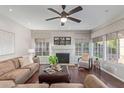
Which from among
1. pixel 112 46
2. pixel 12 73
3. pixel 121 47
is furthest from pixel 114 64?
pixel 12 73

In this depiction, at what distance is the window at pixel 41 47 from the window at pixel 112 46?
4623 millimetres

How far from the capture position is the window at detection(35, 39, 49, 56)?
10.8m

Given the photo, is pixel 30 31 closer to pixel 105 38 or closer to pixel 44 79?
pixel 105 38

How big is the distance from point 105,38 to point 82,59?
6.46 feet

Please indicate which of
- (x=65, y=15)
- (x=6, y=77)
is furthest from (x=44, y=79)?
(x=65, y=15)

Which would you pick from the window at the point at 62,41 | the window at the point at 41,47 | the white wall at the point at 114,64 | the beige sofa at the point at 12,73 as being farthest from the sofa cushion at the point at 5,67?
the window at the point at 62,41

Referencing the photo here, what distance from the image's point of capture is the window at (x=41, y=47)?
10844mm

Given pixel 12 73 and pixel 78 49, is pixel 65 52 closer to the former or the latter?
pixel 78 49

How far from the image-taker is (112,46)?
6898 millimetres

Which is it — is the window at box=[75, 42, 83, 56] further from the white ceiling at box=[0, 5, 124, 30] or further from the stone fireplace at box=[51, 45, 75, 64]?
the white ceiling at box=[0, 5, 124, 30]

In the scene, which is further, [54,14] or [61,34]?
[61,34]

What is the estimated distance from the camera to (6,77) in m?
4.23

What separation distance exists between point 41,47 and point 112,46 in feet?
17.5

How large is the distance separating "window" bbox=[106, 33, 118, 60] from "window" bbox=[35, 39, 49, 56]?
182 inches
